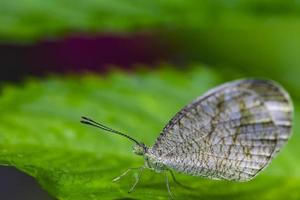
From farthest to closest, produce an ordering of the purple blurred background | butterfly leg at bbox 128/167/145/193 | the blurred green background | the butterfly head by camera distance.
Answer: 1. the purple blurred background
2. the butterfly head
3. the blurred green background
4. butterfly leg at bbox 128/167/145/193

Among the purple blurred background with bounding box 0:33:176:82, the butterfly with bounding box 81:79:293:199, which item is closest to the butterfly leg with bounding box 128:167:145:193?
the butterfly with bounding box 81:79:293:199

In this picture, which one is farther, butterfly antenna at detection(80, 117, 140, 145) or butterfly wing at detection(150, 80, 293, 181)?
butterfly antenna at detection(80, 117, 140, 145)

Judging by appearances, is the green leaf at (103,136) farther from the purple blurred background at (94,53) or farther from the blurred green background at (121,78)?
the purple blurred background at (94,53)

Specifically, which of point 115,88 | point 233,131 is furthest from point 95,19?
point 233,131

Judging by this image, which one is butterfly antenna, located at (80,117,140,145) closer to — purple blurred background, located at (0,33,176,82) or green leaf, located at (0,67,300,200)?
green leaf, located at (0,67,300,200)

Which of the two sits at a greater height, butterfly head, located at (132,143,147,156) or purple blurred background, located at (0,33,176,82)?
purple blurred background, located at (0,33,176,82)

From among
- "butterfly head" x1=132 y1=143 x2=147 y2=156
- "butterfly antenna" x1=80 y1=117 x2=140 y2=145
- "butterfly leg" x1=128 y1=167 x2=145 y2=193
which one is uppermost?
"butterfly antenna" x1=80 y1=117 x2=140 y2=145

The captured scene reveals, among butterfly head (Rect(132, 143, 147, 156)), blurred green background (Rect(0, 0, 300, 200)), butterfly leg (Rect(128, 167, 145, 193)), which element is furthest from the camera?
butterfly head (Rect(132, 143, 147, 156))

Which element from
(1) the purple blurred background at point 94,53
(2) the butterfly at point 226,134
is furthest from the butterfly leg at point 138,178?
(1) the purple blurred background at point 94,53
